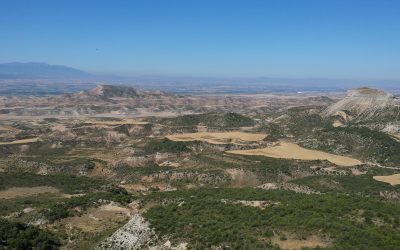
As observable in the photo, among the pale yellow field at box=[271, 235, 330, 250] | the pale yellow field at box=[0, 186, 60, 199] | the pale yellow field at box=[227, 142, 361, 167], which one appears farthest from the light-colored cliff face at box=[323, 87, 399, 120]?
the pale yellow field at box=[271, 235, 330, 250]

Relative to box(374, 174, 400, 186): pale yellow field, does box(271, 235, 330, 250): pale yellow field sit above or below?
above

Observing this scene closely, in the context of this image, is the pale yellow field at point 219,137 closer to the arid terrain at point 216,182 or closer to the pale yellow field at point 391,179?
the arid terrain at point 216,182

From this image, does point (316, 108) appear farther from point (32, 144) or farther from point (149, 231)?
point (149, 231)

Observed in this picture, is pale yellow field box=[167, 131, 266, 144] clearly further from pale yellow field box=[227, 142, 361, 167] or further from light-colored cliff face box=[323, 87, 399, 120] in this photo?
light-colored cliff face box=[323, 87, 399, 120]

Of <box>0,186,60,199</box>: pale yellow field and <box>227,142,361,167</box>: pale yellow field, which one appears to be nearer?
<box>0,186,60,199</box>: pale yellow field

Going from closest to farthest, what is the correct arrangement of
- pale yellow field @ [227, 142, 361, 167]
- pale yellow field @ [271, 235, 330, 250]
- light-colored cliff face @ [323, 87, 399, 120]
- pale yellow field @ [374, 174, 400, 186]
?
pale yellow field @ [271, 235, 330, 250] → pale yellow field @ [374, 174, 400, 186] → pale yellow field @ [227, 142, 361, 167] → light-colored cliff face @ [323, 87, 399, 120]

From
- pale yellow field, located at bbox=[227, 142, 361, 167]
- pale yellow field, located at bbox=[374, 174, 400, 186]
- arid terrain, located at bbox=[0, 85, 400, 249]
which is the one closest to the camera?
arid terrain, located at bbox=[0, 85, 400, 249]
